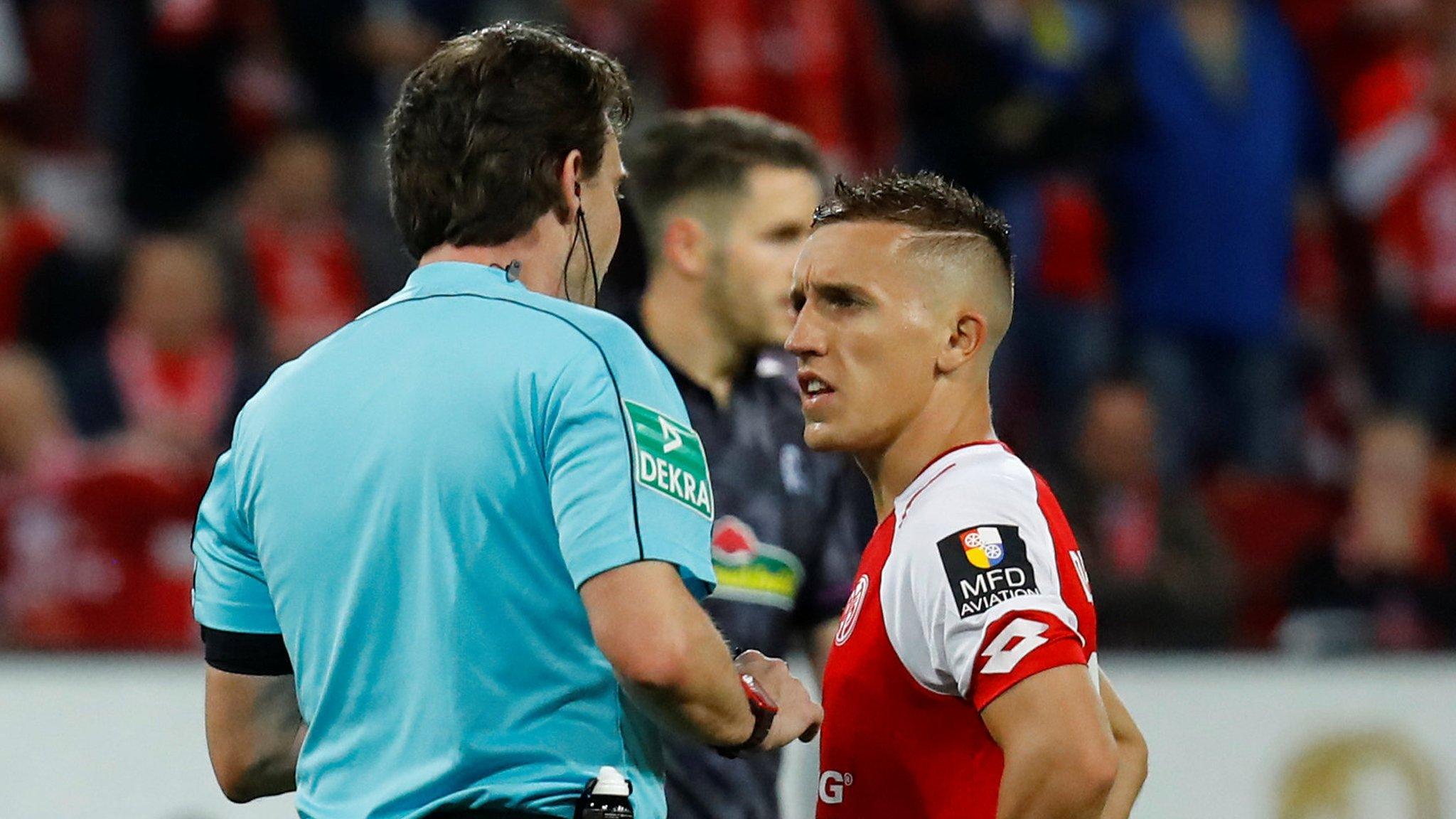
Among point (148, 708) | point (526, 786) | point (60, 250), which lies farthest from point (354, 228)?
point (526, 786)

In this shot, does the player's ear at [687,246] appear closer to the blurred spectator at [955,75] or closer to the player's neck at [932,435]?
the player's neck at [932,435]

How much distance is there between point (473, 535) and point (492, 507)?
0.13ft

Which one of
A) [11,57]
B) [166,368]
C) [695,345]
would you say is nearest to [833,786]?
[695,345]

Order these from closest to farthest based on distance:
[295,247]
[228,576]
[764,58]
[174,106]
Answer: [228,576], [295,247], [174,106], [764,58]

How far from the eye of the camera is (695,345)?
165 inches

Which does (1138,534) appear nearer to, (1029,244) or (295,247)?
(1029,244)

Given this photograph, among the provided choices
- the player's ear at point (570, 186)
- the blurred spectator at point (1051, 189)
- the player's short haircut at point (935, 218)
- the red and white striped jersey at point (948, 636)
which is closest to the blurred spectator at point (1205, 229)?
the blurred spectator at point (1051, 189)

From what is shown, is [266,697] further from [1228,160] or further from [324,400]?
[1228,160]

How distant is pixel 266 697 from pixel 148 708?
3022 millimetres

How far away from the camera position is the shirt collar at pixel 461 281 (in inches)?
101

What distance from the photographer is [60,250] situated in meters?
7.31

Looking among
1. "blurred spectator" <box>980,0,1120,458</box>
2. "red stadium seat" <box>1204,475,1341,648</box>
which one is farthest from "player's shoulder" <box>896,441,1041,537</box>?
"blurred spectator" <box>980,0,1120,458</box>

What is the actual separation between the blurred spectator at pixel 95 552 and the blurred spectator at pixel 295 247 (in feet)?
3.80

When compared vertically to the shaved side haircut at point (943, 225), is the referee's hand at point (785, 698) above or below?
below
